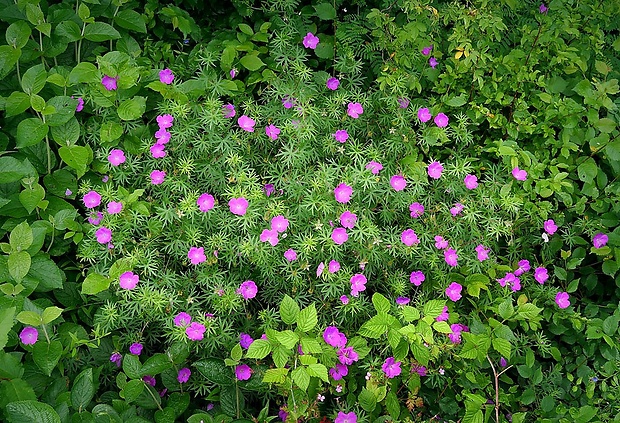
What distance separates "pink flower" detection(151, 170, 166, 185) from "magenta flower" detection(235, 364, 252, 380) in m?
0.72

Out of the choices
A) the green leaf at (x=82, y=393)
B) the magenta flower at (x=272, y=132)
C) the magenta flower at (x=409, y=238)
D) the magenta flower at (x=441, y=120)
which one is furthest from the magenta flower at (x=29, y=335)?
the magenta flower at (x=441, y=120)

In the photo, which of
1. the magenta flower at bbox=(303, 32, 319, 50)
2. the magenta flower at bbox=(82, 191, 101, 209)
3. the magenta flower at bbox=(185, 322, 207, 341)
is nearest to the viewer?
the magenta flower at bbox=(185, 322, 207, 341)

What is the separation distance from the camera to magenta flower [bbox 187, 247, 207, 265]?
221cm

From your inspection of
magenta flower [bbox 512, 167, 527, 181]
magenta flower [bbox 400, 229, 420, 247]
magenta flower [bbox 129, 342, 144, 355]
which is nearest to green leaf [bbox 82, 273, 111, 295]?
magenta flower [bbox 129, 342, 144, 355]

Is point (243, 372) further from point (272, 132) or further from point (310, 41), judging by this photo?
point (310, 41)

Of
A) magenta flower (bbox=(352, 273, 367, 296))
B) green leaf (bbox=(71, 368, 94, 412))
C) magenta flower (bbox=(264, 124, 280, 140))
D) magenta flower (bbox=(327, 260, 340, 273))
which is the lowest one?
green leaf (bbox=(71, 368, 94, 412))

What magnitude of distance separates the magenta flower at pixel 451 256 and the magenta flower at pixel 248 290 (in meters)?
0.71

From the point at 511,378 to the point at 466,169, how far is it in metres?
0.86

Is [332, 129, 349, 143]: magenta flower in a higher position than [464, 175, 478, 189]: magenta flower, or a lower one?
higher

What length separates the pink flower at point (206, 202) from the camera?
7.39ft

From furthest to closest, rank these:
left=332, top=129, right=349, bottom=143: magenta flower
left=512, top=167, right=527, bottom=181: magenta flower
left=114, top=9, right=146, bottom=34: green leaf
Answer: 1. left=114, top=9, right=146, bottom=34: green leaf
2. left=512, top=167, right=527, bottom=181: magenta flower
3. left=332, top=129, right=349, bottom=143: magenta flower

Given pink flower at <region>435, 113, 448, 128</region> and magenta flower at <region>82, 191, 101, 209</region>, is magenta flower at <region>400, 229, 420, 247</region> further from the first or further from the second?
magenta flower at <region>82, 191, 101, 209</region>

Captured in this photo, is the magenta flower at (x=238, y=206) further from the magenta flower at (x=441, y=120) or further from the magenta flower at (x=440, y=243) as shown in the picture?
the magenta flower at (x=441, y=120)

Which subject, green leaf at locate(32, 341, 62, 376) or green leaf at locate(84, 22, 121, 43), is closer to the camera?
green leaf at locate(32, 341, 62, 376)
